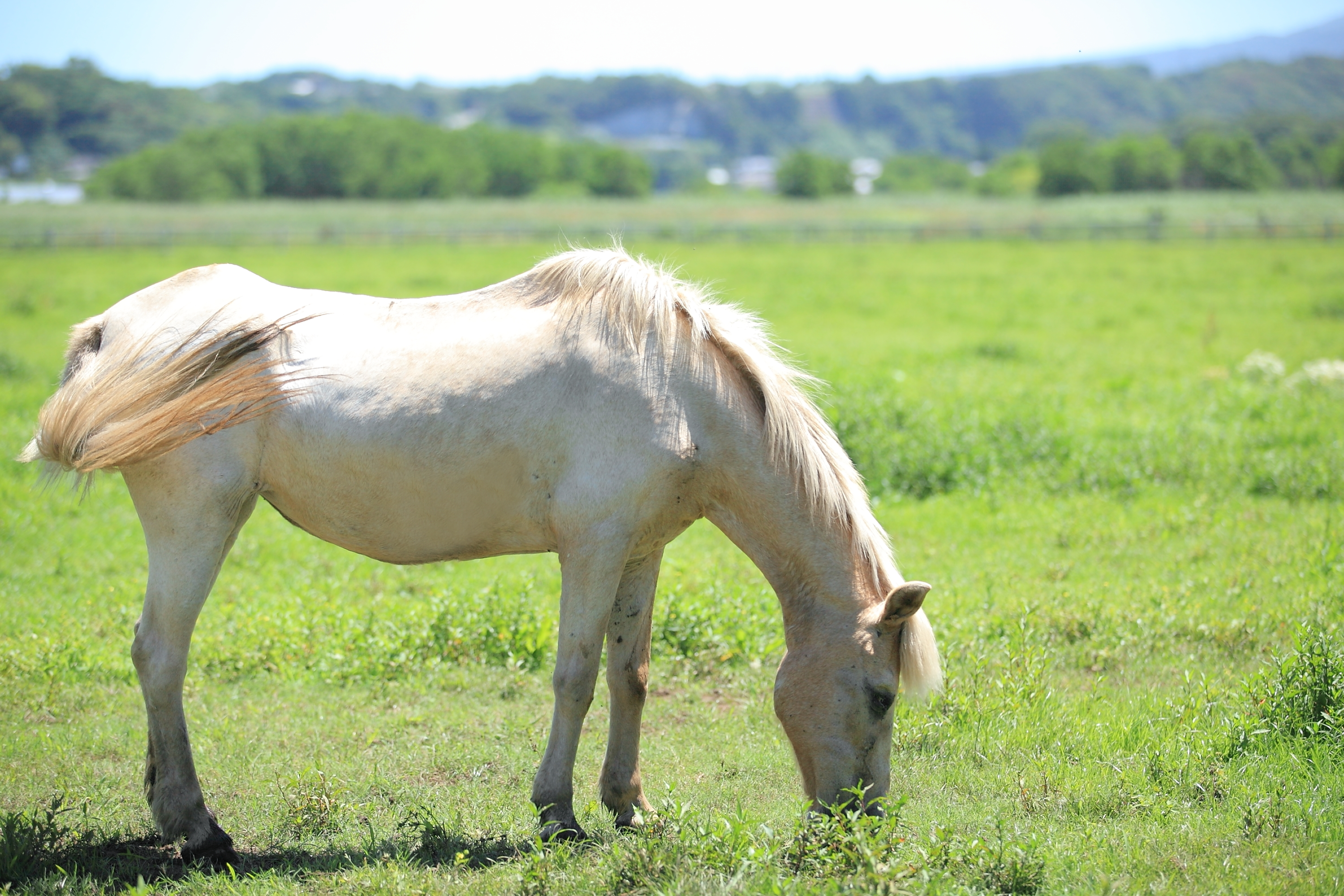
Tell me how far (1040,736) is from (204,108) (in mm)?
151148

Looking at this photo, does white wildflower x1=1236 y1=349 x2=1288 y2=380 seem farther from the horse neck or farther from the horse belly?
the horse belly

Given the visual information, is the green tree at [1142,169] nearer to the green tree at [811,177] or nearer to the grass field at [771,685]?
the green tree at [811,177]

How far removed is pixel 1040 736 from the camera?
4660 millimetres

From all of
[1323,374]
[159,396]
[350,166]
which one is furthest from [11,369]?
[350,166]

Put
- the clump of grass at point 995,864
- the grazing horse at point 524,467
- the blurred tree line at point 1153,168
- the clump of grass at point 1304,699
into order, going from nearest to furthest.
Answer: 1. the clump of grass at point 995,864
2. the grazing horse at point 524,467
3. the clump of grass at point 1304,699
4. the blurred tree line at point 1153,168

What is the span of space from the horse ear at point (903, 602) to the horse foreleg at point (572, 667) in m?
0.97

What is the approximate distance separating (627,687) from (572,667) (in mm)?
468

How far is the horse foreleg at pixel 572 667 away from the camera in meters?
3.64

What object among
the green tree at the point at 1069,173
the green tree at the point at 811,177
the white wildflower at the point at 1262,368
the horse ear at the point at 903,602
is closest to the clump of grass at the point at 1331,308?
the white wildflower at the point at 1262,368

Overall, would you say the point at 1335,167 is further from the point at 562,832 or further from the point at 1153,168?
the point at 562,832

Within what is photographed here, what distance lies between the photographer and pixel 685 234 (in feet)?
125

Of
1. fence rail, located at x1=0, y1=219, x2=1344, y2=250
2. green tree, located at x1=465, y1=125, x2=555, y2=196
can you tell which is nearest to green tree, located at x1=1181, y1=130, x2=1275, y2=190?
fence rail, located at x1=0, y1=219, x2=1344, y2=250

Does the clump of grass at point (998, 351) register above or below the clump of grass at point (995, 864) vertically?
above

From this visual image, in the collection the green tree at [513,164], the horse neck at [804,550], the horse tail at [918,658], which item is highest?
the green tree at [513,164]
